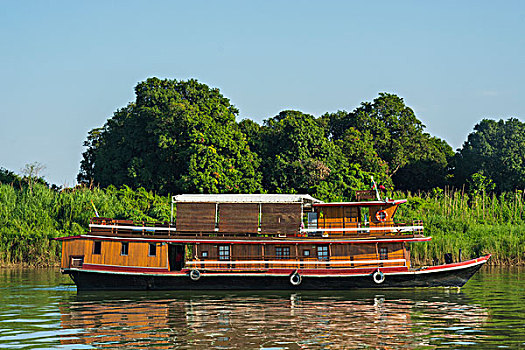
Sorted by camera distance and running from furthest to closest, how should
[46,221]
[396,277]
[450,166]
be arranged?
[450,166] < [46,221] < [396,277]

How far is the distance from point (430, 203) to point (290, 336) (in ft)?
91.2

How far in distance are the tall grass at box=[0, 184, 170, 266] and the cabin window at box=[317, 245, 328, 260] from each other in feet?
45.7

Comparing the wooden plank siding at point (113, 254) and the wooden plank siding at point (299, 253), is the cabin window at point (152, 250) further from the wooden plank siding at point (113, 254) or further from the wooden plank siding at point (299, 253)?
the wooden plank siding at point (299, 253)

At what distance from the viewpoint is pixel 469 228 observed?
3800cm

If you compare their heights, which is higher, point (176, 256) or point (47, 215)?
point (47, 215)

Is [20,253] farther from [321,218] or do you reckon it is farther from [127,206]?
[321,218]

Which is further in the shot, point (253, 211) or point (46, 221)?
point (46, 221)

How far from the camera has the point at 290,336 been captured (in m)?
15.9

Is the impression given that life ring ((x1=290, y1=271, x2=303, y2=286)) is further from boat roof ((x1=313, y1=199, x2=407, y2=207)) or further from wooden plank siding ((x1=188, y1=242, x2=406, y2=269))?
boat roof ((x1=313, y1=199, x2=407, y2=207))

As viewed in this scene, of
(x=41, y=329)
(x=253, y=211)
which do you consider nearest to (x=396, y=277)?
(x=253, y=211)

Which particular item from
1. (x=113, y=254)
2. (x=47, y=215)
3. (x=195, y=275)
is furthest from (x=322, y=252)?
(x=47, y=215)

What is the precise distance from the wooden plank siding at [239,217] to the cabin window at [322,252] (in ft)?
8.68

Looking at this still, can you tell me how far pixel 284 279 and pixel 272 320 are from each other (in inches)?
302

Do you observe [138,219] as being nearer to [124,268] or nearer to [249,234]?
[124,268]
